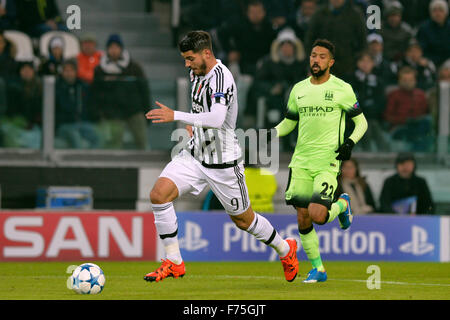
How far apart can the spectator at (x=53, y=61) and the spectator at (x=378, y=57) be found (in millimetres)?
4816

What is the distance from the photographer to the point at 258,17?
17.2 metres

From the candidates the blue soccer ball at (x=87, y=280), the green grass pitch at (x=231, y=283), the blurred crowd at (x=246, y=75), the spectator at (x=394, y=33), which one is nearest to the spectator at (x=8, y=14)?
the blurred crowd at (x=246, y=75)

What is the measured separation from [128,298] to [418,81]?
823 centimetres

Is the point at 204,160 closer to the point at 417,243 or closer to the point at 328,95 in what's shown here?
the point at 328,95

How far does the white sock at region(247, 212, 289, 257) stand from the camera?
32.2ft

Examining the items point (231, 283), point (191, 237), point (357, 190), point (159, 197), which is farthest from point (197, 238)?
point (159, 197)

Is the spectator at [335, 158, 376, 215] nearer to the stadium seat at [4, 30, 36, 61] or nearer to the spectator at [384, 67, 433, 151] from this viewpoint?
the spectator at [384, 67, 433, 151]

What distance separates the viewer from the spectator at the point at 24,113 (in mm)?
14742

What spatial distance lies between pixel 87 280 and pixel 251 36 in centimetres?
911

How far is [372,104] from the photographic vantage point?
599 inches

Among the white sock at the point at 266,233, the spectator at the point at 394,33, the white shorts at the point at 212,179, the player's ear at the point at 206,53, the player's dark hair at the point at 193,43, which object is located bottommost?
the white sock at the point at 266,233

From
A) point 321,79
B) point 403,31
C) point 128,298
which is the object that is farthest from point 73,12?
point 128,298

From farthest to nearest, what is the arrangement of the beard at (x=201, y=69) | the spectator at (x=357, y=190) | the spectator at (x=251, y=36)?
the spectator at (x=251, y=36)
the spectator at (x=357, y=190)
the beard at (x=201, y=69)

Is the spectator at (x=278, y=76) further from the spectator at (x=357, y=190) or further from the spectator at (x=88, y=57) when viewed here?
the spectator at (x=88, y=57)
